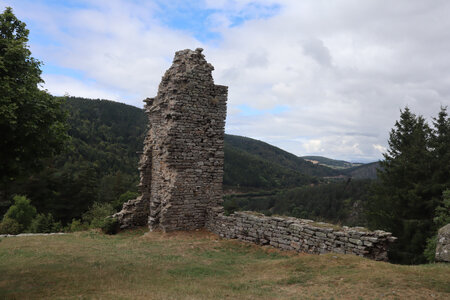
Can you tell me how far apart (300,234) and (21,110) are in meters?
8.30

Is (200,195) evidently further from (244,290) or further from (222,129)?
(244,290)

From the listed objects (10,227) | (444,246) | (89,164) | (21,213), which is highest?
(89,164)

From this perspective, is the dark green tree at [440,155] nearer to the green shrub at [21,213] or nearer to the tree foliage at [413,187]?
the tree foliage at [413,187]

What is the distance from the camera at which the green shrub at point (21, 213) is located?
25.5 meters

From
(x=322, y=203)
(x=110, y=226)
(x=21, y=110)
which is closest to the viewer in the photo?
(x=21, y=110)

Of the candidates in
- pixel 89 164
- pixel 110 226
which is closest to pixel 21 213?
pixel 110 226

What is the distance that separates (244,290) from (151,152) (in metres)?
10.5

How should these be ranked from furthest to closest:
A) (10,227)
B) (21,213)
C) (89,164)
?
(89,164) < (21,213) < (10,227)

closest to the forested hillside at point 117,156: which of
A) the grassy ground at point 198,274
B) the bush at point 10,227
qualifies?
the bush at point 10,227

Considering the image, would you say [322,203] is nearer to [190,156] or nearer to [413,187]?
[413,187]

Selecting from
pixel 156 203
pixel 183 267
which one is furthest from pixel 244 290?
pixel 156 203

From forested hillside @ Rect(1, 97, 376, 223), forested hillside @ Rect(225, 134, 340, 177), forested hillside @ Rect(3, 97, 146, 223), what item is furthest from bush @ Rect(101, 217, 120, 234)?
forested hillside @ Rect(225, 134, 340, 177)

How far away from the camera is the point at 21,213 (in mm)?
25672

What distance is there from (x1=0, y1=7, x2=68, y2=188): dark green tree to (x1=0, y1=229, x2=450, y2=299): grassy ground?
2.73 metres
